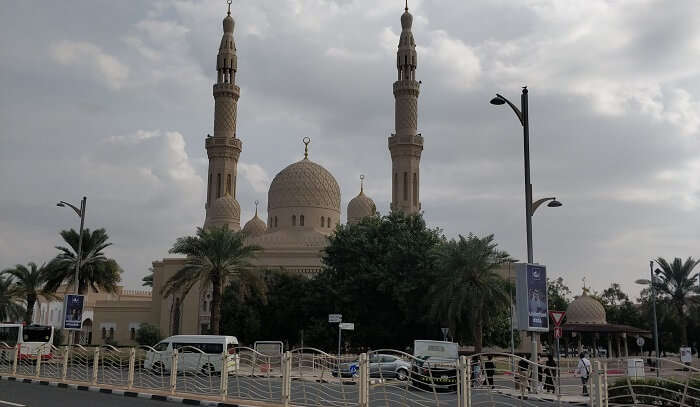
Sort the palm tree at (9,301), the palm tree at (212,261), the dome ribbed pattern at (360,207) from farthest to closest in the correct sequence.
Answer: the dome ribbed pattern at (360,207), the palm tree at (9,301), the palm tree at (212,261)

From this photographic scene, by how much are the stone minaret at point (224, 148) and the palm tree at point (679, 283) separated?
3007 centimetres

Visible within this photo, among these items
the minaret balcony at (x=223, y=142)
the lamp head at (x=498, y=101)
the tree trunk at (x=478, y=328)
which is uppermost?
the minaret balcony at (x=223, y=142)

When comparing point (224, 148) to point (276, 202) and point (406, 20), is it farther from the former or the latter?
point (406, 20)

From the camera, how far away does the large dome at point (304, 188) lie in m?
55.9

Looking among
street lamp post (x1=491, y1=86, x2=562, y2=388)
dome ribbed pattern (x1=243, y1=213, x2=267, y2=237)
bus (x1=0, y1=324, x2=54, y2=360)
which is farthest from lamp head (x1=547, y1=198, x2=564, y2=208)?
dome ribbed pattern (x1=243, y1=213, x2=267, y2=237)

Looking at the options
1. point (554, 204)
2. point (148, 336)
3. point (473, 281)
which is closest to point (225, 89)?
point (148, 336)

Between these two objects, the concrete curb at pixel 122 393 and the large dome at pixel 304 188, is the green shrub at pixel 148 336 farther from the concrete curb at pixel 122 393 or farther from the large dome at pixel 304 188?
Result: the concrete curb at pixel 122 393

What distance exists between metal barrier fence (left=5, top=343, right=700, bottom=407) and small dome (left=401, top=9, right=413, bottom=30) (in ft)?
108

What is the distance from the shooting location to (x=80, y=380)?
19031 millimetres

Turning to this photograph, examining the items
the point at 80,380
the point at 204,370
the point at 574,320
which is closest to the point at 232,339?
the point at 80,380

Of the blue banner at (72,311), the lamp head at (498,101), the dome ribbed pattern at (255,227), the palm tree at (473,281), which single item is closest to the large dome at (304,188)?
the dome ribbed pattern at (255,227)

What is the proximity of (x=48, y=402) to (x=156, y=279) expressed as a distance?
40.0 metres

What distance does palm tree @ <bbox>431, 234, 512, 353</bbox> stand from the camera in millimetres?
29828

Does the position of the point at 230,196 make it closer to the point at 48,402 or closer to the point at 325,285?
the point at 325,285
